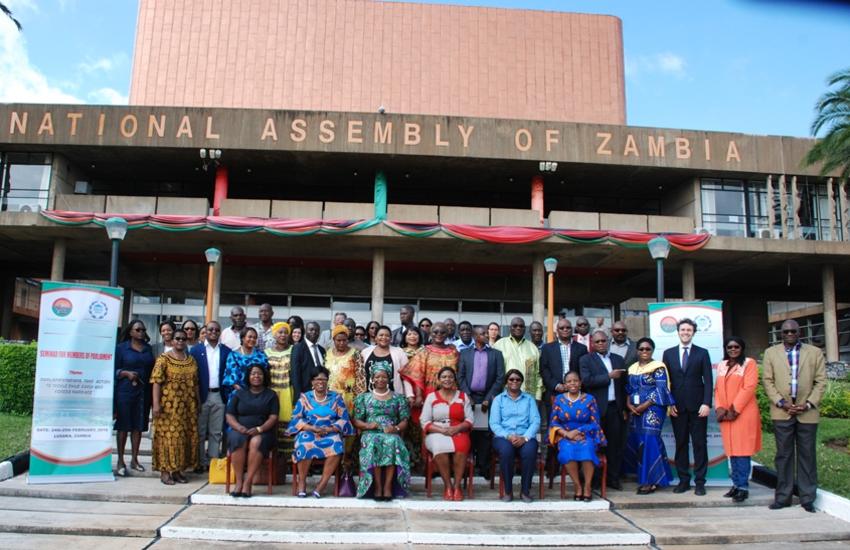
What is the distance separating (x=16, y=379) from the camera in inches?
491

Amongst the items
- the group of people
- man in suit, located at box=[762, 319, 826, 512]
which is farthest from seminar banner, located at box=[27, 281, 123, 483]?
man in suit, located at box=[762, 319, 826, 512]

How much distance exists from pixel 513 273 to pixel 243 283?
29.4 feet

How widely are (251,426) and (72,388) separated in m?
2.22

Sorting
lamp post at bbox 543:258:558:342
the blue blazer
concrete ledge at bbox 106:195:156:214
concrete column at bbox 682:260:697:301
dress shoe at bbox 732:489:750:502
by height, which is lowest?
dress shoe at bbox 732:489:750:502

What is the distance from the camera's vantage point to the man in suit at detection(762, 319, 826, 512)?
6.98m

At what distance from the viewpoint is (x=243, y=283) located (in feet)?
73.7

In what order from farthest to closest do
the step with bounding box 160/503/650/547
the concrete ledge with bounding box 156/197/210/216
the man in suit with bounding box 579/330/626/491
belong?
the concrete ledge with bounding box 156/197/210/216, the man in suit with bounding box 579/330/626/491, the step with bounding box 160/503/650/547

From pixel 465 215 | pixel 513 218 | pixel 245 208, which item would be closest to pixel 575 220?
pixel 513 218

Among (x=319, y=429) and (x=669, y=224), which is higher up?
(x=669, y=224)

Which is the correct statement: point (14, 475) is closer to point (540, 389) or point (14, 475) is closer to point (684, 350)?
point (540, 389)

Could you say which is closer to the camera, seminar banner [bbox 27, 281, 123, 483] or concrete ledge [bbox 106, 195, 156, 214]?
seminar banner [bbox 27, 281, 123, 483]

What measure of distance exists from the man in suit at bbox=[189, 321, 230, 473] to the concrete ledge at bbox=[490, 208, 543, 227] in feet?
41.5

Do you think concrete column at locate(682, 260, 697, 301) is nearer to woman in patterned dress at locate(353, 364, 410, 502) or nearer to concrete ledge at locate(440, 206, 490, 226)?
concrete ledge at locate(440, 206, 490, 226)

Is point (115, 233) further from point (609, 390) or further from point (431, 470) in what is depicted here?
point (609, 390)
